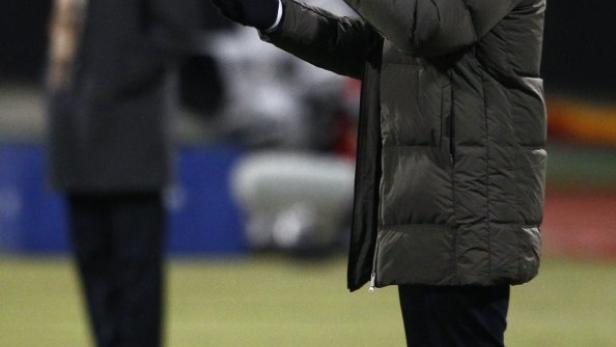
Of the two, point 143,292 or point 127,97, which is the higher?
point 127,97

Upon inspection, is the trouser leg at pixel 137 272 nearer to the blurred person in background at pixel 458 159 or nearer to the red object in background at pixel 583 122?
the blurred person in background at pixel 458 159

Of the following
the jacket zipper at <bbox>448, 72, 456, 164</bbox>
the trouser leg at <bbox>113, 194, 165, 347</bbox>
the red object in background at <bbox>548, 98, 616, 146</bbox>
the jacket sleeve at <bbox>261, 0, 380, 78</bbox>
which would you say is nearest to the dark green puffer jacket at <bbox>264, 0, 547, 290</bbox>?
the jacket zipper at <bbox>448, 72, 456, 164</bbox>

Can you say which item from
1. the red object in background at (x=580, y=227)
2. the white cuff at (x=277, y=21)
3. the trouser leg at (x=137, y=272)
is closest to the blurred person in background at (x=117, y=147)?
the trouser leg at (x=137, y=272)

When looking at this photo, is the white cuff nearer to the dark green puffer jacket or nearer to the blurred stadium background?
the dark green puffer jacket

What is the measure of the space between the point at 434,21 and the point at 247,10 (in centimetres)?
44

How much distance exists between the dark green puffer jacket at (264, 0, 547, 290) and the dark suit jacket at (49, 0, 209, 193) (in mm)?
2088

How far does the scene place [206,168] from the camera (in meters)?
11.0

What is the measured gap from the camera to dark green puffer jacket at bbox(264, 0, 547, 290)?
11.2 feet

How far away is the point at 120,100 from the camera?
18.2 ft

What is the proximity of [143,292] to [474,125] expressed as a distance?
220 cm

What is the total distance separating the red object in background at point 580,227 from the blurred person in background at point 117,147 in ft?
21.2

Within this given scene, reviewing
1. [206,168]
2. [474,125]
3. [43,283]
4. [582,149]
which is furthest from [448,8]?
[582,149]

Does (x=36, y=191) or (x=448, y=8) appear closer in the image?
(x=448, y=8)

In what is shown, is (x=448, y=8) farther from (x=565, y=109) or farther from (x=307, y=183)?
(x=565, y=109)
